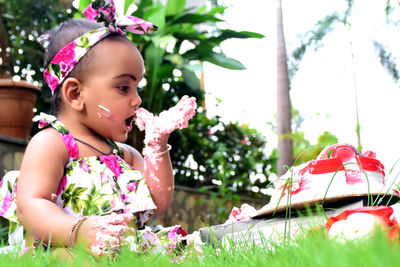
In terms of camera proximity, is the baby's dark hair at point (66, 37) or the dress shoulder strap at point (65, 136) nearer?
the dress shoulder strap at point (65, 136)

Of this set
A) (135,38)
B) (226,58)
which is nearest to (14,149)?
(135,38)

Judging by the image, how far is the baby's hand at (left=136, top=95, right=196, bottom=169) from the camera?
5.82 feet

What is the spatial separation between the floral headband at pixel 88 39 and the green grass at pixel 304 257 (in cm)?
85

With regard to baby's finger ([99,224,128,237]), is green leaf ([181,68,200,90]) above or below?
above

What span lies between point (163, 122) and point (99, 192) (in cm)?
35

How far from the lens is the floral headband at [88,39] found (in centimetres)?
193

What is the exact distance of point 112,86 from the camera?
184 centimetres

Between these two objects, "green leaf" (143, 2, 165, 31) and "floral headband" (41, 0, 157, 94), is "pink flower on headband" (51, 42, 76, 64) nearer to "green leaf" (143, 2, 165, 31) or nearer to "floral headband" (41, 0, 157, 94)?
"floral headband" (41, 0, 157, 94)

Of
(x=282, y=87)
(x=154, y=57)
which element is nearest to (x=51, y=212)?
(x=154, y=57)

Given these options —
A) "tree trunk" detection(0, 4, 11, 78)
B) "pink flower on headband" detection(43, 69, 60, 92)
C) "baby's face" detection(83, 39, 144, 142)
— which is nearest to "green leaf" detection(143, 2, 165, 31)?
"tree trunk" detection(0, 4, 11, 78)

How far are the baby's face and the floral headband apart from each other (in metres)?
0.05

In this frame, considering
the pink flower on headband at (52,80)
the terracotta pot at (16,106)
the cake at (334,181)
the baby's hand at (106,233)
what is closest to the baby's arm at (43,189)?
the baby's hand at (106,233)

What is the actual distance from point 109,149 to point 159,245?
445 millimetres

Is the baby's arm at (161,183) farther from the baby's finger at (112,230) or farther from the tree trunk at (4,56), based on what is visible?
the tree trunk at (4,56)
